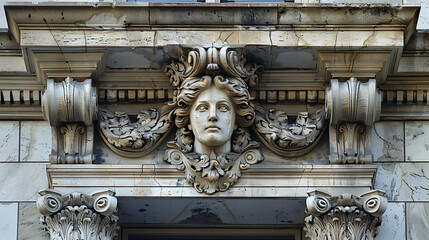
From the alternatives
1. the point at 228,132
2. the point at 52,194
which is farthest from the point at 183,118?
the point at 52,194

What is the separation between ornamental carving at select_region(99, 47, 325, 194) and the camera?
1541 cm

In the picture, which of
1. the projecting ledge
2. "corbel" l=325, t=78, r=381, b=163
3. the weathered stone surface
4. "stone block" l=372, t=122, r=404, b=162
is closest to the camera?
the projecting ledge

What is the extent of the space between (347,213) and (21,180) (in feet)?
12.1

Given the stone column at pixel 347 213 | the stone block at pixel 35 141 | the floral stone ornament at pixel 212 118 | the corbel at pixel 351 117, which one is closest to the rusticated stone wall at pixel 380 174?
the stone block at pixel 35 141

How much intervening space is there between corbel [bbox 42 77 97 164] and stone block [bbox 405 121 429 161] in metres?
3.58

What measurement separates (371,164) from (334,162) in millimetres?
412

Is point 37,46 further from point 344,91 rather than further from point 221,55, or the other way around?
point 344,91

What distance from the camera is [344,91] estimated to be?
15.5 m

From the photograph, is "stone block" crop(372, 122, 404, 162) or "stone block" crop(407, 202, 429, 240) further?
"stone block" crop(372, 122, 404, 162)

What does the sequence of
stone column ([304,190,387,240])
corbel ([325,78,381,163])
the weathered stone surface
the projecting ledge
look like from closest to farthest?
stone column ([304,190,387,240]), the projecting ledge, corbel ([325,78,381,163]), the weathered stone surface

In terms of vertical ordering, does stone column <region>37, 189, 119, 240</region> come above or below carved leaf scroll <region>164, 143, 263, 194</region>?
below

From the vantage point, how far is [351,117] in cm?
1553

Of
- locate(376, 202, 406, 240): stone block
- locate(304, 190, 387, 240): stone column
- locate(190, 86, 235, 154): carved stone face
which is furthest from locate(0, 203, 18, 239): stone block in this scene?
locate(376, 202, 406, 240): stone block

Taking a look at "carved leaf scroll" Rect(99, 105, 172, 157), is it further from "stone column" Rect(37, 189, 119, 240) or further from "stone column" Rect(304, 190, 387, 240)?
"stone column" Rect(304, 190, 387, 240)
